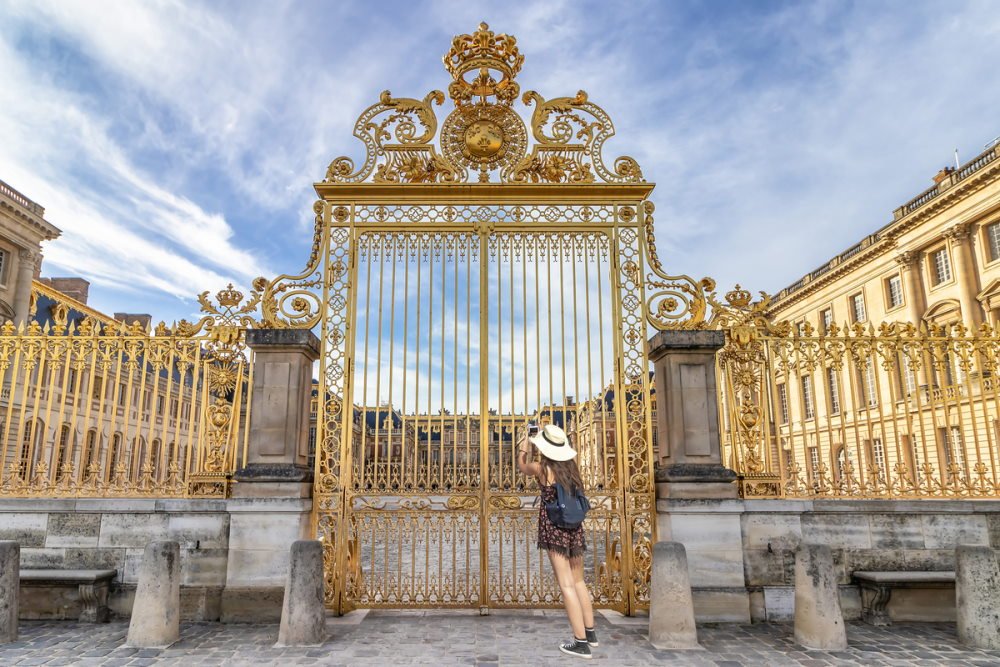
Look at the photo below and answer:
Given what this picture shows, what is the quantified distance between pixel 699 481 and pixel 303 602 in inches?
165

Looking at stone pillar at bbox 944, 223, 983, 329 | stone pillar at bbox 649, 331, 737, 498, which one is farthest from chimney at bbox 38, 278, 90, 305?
stone pillar at bbox 944, 223, 983, 329

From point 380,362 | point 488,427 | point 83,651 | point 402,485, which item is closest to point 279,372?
point 380,362

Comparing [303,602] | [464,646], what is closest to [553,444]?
[464,646]

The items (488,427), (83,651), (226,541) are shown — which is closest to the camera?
(83,651)

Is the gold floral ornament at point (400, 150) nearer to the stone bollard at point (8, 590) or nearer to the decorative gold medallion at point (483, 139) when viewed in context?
the decorative gold medallion at point (483, 139)

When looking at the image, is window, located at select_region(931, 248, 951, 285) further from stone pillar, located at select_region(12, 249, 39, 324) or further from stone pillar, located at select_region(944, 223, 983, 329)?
stone pillar, located at select_region(12, 249, 39, 324)

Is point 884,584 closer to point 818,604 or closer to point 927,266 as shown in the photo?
point 818,604

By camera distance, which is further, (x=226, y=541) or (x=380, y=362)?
(x=380, y=362)

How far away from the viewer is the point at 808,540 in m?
7.09

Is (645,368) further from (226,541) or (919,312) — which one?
(919,312)

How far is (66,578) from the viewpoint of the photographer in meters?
6.59

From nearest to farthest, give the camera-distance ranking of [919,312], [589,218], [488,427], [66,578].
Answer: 1. [66,578]
2. [488,427]
3. [589,218]
4. [919,312]

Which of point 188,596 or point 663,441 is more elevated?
point 663,441

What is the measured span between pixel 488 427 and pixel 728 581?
303 centimetres
